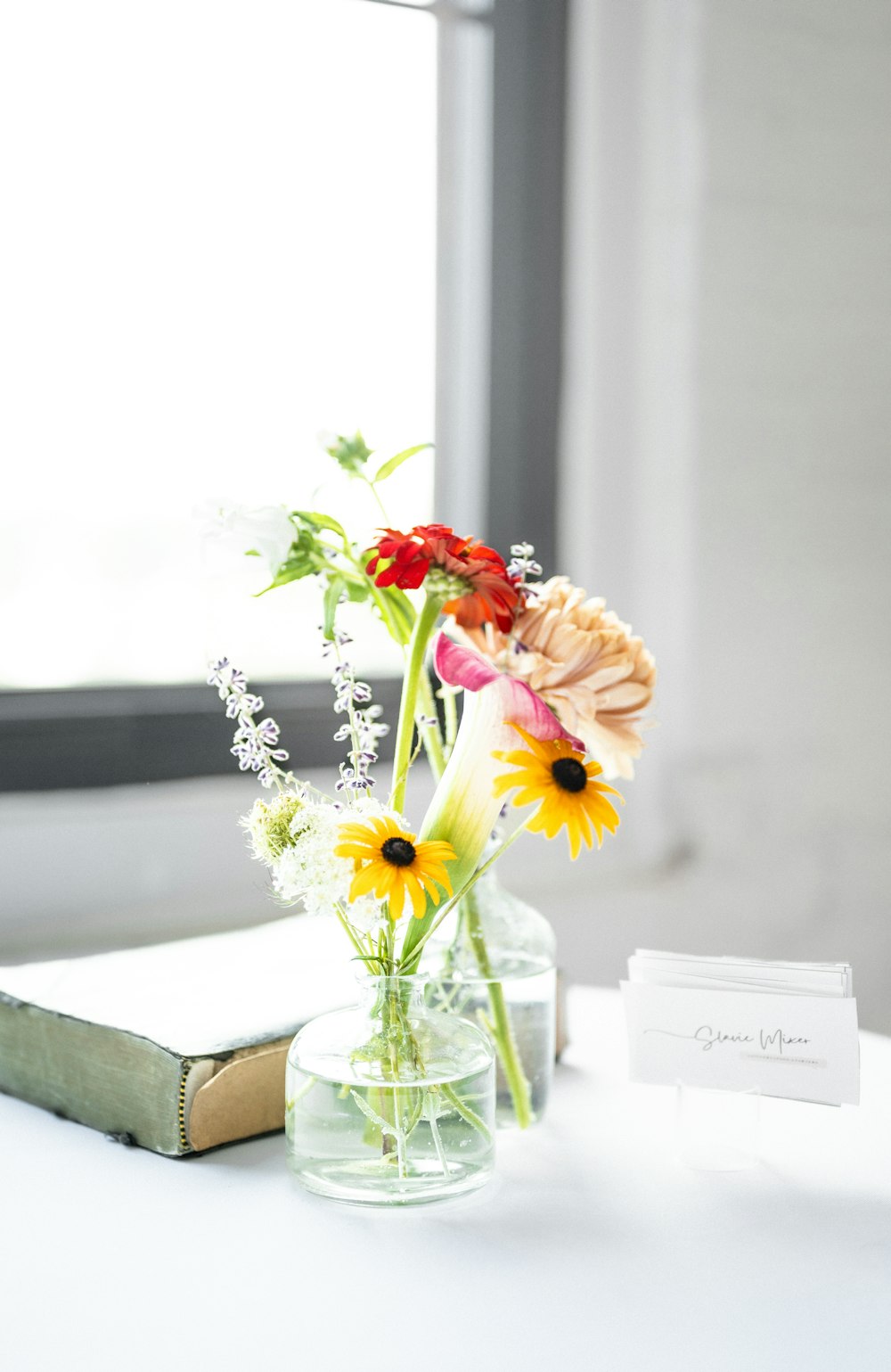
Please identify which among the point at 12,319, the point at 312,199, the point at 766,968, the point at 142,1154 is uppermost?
the point at 312,199

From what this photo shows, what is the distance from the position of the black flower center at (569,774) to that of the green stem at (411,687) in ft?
0.28

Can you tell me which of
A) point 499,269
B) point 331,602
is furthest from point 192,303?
point 331,602

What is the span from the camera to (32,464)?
51.1 inches

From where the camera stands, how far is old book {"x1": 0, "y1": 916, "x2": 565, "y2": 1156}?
0.78 metres

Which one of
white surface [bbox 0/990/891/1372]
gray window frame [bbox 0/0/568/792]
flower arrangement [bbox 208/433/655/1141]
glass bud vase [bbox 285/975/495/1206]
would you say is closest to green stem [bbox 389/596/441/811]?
flower arrangement [bbox 208/433/655/1141]

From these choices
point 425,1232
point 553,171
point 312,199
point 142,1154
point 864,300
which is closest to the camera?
point 425,1232

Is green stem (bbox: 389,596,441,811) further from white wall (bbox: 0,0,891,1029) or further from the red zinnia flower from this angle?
white wall (bbox: 0,0,891,1029)

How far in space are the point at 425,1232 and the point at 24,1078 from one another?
323 mm

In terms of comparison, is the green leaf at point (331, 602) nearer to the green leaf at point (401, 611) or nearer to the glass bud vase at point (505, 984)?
the green leaf at point (401, 611)

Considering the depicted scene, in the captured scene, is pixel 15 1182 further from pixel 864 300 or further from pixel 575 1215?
pixel 864 300

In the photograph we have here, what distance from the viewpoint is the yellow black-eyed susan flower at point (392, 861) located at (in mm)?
672

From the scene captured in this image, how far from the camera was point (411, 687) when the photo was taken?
745 mm

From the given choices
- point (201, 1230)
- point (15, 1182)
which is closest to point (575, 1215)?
point (201, 1230)

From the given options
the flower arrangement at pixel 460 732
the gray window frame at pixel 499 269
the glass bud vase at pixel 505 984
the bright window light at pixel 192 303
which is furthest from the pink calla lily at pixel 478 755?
the gray window frame at pixel 499 269
